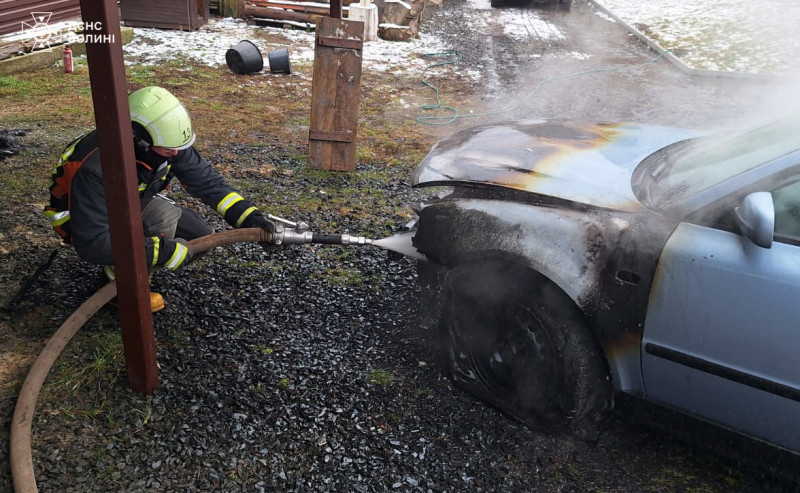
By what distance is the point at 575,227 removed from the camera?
8.98ft

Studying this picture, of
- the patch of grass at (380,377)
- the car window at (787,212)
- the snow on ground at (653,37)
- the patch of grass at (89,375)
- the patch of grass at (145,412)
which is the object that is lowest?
the patch of grass at (380,377)

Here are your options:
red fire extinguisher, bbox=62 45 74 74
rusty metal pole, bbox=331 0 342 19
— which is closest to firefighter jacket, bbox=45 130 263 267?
rusty metal pole, bbox=331 0 342 19

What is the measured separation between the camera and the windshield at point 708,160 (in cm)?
270

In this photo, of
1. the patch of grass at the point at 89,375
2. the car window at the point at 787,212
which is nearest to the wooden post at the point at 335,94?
the patch of grass at the point at 89,375

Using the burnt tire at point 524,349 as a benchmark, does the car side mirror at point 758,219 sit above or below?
above

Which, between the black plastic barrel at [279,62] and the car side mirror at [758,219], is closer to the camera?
the car side mirror at [758,219]

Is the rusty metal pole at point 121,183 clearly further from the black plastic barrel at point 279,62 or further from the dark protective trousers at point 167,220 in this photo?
the black plastic barrel at point 279,62

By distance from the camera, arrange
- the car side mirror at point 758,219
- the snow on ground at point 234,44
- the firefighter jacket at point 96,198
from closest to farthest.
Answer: the car side mirror at point 758,219 → the firefighter jacket at point 96,198 → the snow on ground at point 234,44

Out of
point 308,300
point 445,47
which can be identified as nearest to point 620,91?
point 445,47

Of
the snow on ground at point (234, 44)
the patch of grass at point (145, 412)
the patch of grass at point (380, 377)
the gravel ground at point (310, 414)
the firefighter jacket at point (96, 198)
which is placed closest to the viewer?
the gravel ground at point (310, 414)

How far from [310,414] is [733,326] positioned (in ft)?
6.20

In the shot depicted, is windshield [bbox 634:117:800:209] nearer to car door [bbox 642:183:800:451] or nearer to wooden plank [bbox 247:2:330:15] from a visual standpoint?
car door [bbox 642:183:800:451]

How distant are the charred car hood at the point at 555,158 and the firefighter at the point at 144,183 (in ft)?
3.65

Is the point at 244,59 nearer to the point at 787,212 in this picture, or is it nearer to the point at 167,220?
the point at 167,220
